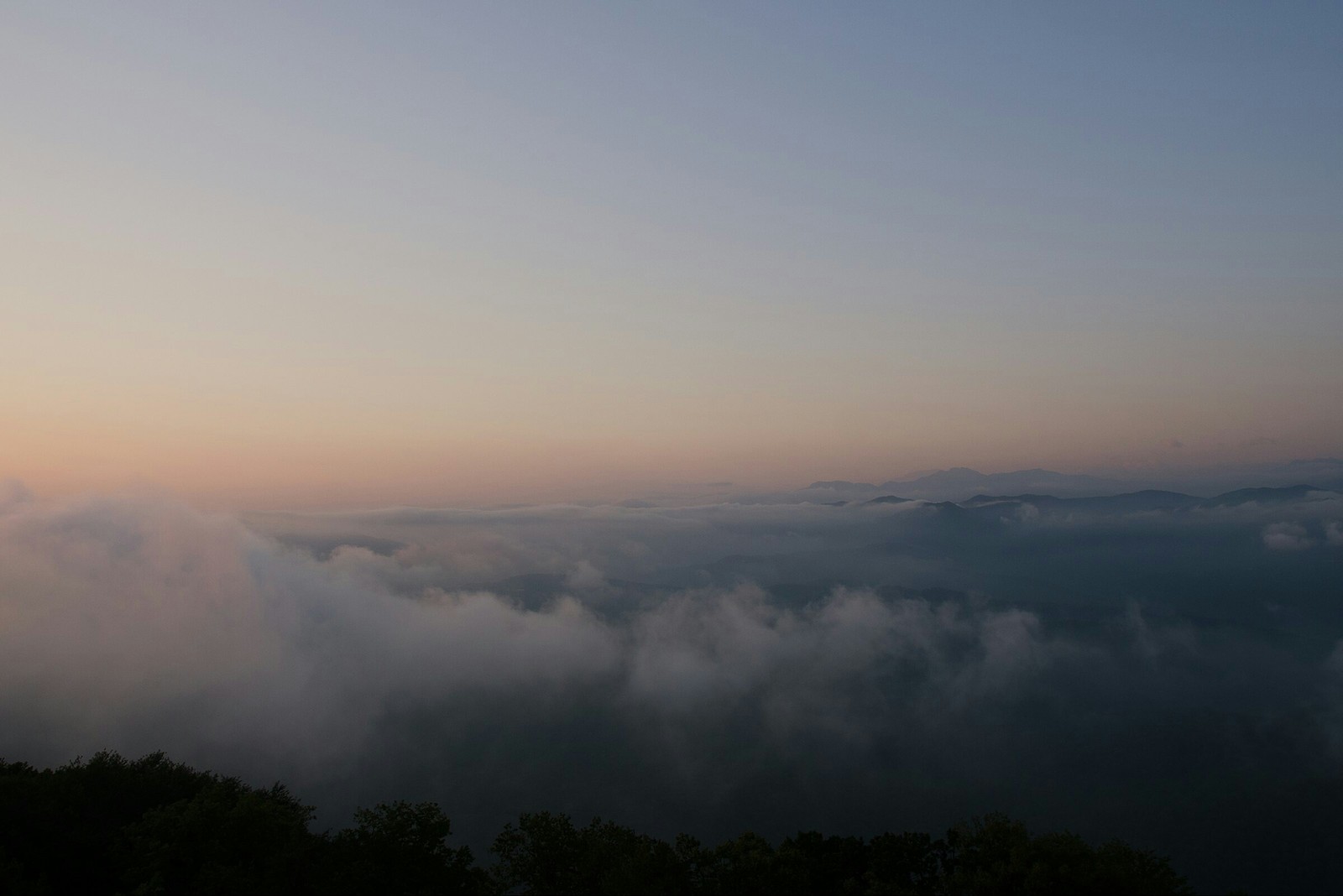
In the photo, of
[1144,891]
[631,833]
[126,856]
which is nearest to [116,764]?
[126,856]

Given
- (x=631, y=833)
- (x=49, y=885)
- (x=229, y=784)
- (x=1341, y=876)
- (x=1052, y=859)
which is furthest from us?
(x=1341, y=876)

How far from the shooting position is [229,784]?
45312 mm

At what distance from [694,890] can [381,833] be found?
20.5m

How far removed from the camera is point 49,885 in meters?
34.8

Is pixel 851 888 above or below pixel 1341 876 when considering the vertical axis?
above

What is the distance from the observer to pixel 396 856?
40.9m

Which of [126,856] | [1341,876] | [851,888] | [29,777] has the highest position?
[29,777]

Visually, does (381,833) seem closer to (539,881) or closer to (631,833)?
(539,881)

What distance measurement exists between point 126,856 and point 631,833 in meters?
31.4

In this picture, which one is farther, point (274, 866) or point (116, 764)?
point (116, 764)

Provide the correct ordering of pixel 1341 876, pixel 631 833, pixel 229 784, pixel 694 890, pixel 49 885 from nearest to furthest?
pixel 49 885, pixel 694 890, pixel 229 784, pixel 631 833, pixel 1341 876

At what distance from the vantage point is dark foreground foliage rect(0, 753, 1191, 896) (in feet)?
118

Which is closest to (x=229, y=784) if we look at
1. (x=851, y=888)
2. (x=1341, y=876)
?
(x=851, y=888)

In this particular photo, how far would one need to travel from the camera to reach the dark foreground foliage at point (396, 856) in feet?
118
